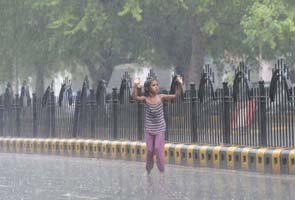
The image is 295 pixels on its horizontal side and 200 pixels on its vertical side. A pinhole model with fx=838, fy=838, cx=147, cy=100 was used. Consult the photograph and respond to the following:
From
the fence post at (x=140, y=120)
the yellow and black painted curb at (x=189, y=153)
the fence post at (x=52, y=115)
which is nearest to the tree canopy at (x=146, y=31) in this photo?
the fence post at (x=52, y=115)

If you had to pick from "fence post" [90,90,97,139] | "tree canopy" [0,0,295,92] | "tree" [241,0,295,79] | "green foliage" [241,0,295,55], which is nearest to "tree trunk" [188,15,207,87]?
"tree canopy" [0,0,295,92]

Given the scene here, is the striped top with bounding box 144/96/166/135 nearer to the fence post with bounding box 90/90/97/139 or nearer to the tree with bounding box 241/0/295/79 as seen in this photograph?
the fence post with bounding box 90/90/97/139

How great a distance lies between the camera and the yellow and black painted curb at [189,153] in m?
15.1

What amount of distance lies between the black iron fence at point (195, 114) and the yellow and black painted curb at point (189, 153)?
0.39m

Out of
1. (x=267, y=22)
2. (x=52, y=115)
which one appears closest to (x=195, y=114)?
(x=52, y=115)

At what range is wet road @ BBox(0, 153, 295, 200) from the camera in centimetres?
1186

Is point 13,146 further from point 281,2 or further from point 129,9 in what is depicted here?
point 281,2

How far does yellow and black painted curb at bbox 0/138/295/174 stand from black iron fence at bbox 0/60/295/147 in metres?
0.39

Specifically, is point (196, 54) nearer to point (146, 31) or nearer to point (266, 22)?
point (266, 22)

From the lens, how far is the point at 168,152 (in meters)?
18.0

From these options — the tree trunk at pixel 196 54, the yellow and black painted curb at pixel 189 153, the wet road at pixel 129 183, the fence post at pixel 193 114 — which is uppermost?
the tree trunk at pixel 196 54

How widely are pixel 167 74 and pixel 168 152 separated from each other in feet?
148

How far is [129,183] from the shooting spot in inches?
544

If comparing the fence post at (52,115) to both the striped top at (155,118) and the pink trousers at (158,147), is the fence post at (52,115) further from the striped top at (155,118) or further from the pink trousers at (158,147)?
the striped top at (155,118)
